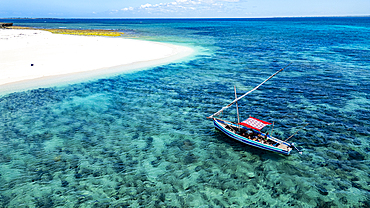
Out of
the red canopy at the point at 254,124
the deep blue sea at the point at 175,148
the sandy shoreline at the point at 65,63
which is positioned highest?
the sandy shoreline at the point at 65,63

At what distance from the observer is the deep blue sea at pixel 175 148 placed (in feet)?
51.3

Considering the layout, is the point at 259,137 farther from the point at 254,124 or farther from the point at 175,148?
the point at 175,148

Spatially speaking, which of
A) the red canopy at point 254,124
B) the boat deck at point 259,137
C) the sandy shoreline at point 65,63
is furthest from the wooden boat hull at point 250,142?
the sandy shoreline at point 65,63

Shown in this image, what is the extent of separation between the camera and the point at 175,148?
2081 cm

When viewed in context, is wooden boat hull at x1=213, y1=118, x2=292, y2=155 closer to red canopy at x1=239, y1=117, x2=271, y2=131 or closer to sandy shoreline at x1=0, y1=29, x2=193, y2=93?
red canopy at x1=239, y1=117, x2=271, y2=131

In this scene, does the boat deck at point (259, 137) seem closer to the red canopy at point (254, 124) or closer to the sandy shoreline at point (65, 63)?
the red canopy at point (254, 124)

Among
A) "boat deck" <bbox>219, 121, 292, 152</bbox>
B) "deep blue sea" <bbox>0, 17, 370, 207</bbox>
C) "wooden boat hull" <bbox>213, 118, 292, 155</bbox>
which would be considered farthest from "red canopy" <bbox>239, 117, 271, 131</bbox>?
"deep blue sea" <bbox>0, 17, 370, 207</bbox>

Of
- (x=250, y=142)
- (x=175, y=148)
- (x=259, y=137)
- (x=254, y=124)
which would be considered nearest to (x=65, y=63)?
Answer: (x=175, y=148)

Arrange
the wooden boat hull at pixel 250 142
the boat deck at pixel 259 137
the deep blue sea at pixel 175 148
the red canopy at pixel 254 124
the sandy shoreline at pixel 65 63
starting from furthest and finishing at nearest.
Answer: the sandy shoreline at pixel 65 63
the red canopy at pixel 254 124
the boat deck at pixel 259 137
the wooden boat hull at pixel 250 142
the deep blue sea at pixel 175 148

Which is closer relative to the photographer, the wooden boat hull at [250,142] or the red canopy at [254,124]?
the wooden boat hull at [250,142]

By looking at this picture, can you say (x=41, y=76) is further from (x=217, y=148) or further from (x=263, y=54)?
(x=263, y=54)

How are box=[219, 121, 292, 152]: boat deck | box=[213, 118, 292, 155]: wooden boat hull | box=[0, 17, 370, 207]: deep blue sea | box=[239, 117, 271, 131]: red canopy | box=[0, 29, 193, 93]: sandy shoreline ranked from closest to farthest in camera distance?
box=[0, 17, 370, 207]: deep blue sea, box=[213, 118, 292, 155]: wooden boat hull, box=[219, 121, 292, 152]: boat deck, box=[239, 117, 271, 131]: red canopy, box=[0, 29, 193, 93]: sandy shoreline

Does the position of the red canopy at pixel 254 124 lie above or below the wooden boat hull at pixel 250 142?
above

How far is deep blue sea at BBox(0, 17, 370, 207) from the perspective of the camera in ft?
51.3
